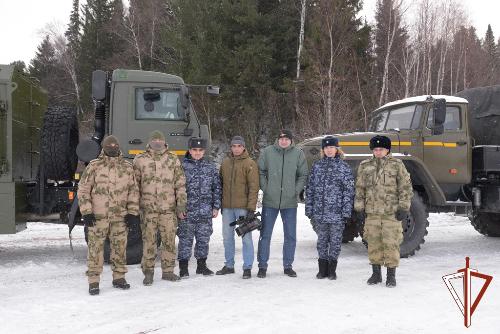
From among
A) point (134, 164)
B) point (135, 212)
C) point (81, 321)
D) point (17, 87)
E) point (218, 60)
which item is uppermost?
point (218, 60)

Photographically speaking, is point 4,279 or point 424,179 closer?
point 4,279

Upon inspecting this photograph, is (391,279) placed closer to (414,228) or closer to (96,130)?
(414,228)

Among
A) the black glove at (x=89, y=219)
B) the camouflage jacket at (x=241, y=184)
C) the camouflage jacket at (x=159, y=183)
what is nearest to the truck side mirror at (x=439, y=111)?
the camouflage jacket at (x=241, y=184)

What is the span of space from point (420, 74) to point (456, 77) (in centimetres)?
239

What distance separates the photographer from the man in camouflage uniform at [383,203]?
219 inches

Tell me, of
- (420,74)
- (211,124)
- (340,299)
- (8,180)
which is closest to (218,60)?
(211,124)

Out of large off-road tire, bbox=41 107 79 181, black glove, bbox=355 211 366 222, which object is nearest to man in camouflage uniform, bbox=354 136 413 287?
black glove, bbox=355 211 366 222

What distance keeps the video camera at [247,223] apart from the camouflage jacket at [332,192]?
0.65m

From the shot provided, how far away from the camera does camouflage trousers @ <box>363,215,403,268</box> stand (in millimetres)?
5559

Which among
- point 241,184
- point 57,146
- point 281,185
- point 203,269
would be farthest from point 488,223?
point 57,146

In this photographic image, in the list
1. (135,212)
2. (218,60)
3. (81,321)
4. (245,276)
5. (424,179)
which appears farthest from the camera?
(218,60)

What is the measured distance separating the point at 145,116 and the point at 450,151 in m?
4.70

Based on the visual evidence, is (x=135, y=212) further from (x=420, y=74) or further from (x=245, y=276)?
(x=420, y=74)

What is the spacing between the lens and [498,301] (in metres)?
4.90
